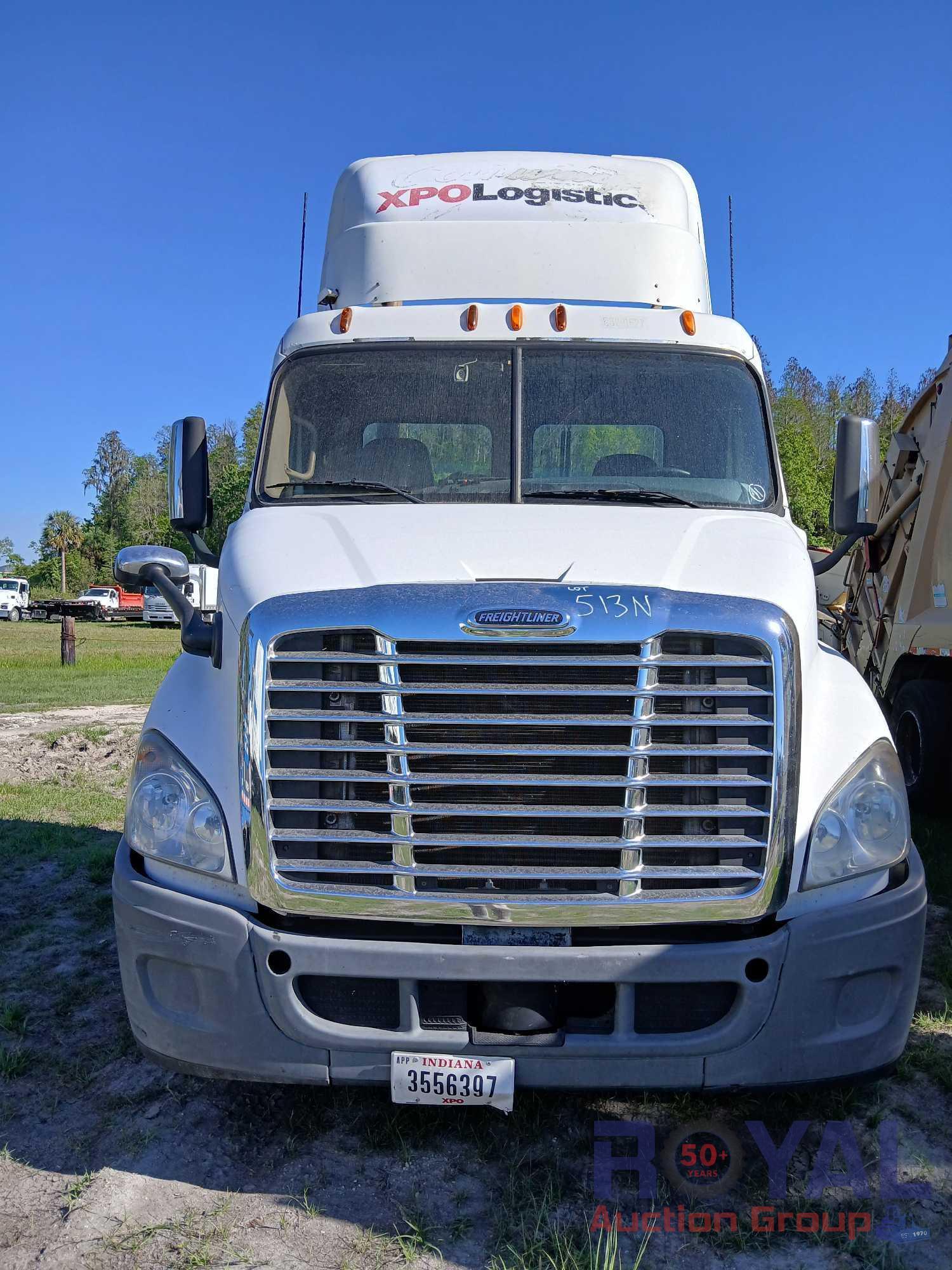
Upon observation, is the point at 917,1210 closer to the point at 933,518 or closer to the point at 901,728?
the point at 901,728

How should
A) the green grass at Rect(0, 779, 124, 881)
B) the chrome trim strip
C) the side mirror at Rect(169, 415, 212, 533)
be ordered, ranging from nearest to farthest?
the chrome trim strip < the side mirror at Rect(169, 415, 212, 533) < the green grass at Rect(0, 779, 124, 881)

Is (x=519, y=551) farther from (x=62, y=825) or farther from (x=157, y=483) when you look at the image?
(x=157, y=483)

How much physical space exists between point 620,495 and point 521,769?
137 cm

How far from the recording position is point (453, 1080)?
2930 mm

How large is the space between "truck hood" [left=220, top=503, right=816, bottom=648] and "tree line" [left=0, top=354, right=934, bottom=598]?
47241 millimetres

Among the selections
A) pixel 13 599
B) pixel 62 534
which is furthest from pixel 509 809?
pixel 62 534

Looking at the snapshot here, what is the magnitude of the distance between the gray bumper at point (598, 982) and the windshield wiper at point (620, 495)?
5.41 ft

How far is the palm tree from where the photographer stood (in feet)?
287

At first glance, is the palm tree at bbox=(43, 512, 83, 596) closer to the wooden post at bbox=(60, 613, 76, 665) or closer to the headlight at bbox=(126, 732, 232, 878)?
the wooden post at bbox=(60, 613, 76, 665)

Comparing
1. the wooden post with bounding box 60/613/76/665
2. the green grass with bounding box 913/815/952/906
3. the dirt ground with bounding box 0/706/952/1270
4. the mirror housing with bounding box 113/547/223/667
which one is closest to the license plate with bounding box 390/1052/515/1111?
the dirt ground with bounding box 0/706/952/1270

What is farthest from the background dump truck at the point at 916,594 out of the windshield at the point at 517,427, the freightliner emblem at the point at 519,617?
the freightliner emblem at the point at 519,617

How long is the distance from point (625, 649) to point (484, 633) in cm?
41

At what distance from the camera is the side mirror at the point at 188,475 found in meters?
4.60

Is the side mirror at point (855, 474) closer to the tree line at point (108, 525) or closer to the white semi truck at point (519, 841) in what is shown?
the white semi truck at point (519, 841)
